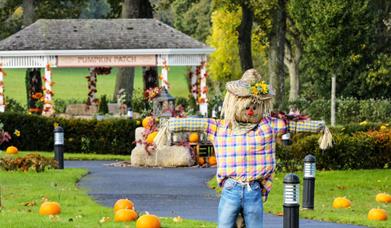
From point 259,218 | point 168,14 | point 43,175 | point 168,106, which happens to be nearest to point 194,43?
point 168,106

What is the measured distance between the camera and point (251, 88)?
43.0 feet

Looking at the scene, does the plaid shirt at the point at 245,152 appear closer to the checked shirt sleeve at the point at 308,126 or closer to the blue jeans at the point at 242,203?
the blue jeans at the point at 242,203

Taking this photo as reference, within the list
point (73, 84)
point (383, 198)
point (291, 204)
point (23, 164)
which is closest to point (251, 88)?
point (291, 204)

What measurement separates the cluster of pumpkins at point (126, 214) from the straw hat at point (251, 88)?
12.8ft

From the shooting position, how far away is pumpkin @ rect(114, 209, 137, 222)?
17609 mm

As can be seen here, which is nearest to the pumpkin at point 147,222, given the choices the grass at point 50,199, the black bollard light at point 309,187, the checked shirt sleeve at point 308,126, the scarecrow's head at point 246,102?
the grass at point 50,199

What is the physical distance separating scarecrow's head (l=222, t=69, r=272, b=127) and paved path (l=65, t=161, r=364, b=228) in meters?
4.84

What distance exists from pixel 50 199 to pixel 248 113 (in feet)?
29.9

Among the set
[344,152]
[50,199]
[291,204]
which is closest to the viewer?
[291,204]

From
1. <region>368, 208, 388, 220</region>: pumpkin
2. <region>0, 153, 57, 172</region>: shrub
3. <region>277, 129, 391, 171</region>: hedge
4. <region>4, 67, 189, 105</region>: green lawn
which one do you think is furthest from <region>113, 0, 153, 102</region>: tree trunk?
<region>368, 208, 388, 220</region>: pumpkin

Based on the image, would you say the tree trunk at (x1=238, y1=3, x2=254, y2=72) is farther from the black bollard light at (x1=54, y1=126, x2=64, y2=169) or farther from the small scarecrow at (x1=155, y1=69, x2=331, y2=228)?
the small scarecrow at (x1=155, y1=69, x2=331, y2=228)

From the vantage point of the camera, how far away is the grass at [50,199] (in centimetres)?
1747

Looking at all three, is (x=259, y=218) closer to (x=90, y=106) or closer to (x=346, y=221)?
(x=346, y=221)

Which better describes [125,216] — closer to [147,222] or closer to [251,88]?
[147,222]
